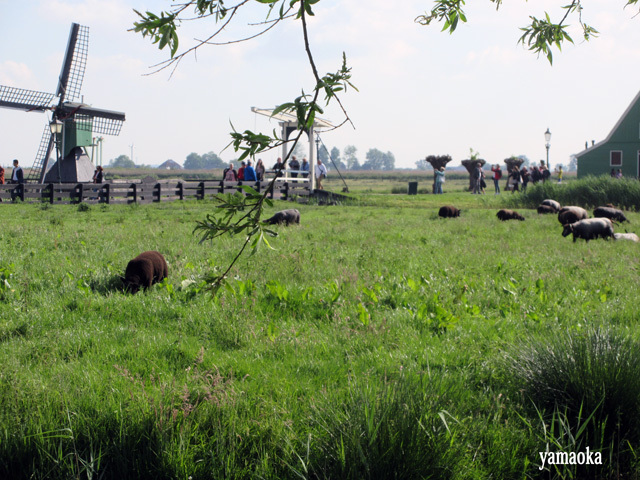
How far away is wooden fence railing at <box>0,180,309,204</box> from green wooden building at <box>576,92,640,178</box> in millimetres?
32313

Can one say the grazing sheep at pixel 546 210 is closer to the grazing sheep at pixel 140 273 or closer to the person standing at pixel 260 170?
the person standing at pixel 260 170

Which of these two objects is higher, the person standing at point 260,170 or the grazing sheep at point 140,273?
the person standing at point 260,170

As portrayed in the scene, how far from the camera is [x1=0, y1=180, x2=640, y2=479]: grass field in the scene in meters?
3.36

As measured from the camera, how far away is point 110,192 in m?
26.8

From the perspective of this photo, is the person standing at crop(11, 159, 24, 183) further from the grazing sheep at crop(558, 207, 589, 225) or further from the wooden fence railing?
the grazing sheep at crop(558, 207, 589, 225)

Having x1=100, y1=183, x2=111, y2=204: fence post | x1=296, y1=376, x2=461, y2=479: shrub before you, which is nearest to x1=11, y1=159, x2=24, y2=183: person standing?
x1=100, y1=183, x2=111, y2=204: fence post

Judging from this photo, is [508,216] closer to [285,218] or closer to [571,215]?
[571,215]

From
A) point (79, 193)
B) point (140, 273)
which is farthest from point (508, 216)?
point (79, 193)

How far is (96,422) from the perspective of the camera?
11.9ft

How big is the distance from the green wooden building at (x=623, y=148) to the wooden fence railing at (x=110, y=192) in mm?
32313

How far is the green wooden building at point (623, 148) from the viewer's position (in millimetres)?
48031

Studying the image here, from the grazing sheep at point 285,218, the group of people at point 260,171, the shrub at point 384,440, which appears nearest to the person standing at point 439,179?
the group of people at point 260,171

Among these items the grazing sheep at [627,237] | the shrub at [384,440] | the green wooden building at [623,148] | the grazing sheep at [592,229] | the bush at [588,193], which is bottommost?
the shrub at [384,440]

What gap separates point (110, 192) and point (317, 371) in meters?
24.5
